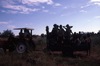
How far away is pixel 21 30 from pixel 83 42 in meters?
5.03

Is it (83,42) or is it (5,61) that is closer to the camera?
(5,61)

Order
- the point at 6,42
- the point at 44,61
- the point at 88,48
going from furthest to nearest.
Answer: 1. the point at 6,42
2. the point at 88,48
3. the point at 44,61

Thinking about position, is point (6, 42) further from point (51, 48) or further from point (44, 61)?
point (44, 61)

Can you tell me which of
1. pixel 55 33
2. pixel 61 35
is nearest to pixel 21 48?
pixel 55 33

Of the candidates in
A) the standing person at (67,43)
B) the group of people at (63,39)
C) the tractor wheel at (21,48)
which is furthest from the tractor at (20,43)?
the standing person at (67,43)

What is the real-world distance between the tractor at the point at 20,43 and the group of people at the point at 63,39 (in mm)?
1785

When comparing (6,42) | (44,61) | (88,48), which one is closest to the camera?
(44,61)

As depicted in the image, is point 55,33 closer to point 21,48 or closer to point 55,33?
point 55,33

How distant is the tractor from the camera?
63.6ft

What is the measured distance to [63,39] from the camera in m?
18.9

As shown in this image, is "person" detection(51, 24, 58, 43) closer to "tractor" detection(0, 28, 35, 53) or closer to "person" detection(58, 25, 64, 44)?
"person" detection(58, 25, 64, 44)

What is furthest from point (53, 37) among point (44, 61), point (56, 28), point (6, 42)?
point (44, 61)

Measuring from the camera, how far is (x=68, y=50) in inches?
740

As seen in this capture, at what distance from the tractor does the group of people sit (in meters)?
1.79
